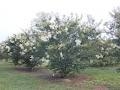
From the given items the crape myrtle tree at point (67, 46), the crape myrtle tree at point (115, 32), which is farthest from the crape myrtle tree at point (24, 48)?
the crape myrtle tree at point (115, 32)

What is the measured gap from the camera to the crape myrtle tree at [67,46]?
21.0m

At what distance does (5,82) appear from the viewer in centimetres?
1936

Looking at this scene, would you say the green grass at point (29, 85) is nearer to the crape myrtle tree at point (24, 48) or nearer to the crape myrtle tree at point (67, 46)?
the crape myrtle tree at point (67, 46)

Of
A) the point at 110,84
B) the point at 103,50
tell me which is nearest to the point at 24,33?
the point at 103,50

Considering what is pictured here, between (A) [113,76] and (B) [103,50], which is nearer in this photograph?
(A) [113,76]

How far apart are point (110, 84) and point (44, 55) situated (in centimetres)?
467

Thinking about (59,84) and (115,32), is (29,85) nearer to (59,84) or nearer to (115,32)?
(59,84)

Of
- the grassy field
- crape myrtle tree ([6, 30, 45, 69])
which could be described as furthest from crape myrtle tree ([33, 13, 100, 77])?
crape myrtle tree ([6, 30, 45, 69])

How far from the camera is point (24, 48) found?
89.1 ft

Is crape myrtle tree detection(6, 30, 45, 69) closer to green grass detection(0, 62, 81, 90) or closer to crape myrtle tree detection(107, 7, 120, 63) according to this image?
green grass detection(0, 62, 81, 90)

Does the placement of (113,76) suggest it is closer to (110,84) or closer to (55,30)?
(110,84)

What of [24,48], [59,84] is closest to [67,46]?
[59,84]

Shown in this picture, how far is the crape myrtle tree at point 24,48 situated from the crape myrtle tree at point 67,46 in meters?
3.57

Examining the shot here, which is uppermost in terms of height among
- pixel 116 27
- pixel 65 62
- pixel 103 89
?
pixel 116 27
